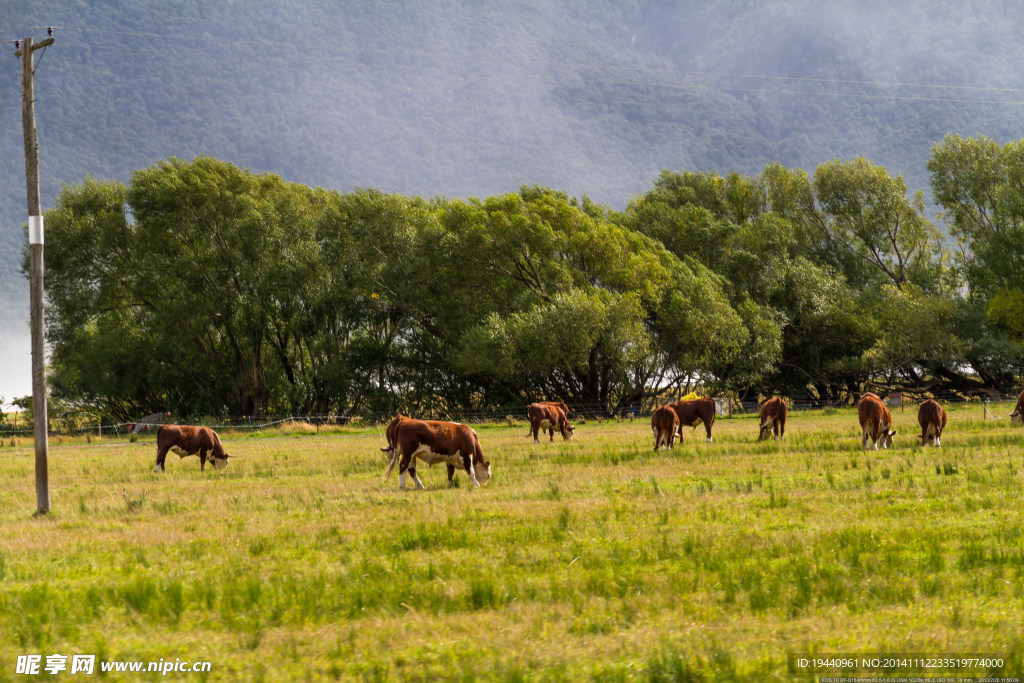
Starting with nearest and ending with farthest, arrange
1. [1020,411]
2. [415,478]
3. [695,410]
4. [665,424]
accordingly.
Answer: [415,478]
[665,424]
[1020,411]
[695,410]

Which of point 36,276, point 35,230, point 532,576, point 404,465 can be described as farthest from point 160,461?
point 532,576

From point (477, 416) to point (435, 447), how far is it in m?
37.9

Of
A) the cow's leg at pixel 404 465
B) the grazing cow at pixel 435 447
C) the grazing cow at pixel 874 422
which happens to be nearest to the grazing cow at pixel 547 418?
the grazing cow at pixel 874 422

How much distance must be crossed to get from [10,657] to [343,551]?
392cm

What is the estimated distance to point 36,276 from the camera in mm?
14664

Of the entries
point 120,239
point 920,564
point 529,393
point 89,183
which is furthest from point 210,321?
point 920,564

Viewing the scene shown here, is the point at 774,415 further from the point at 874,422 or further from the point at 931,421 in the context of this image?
the point at 931,421

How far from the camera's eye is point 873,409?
71.7ft

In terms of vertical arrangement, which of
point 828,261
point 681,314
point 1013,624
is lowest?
point 1013,624

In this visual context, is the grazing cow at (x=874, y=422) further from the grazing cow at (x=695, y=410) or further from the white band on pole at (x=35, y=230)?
the white band on pole at (x=35, y=230)

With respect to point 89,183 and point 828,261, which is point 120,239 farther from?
point 828,261

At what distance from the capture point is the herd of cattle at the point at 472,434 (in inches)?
640

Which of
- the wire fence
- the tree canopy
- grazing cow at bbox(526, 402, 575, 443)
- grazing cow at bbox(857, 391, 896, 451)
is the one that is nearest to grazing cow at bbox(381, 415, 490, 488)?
grazing cow at bbox(857, 391, 896, 451)

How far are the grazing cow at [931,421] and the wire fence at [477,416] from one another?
27.5 m
